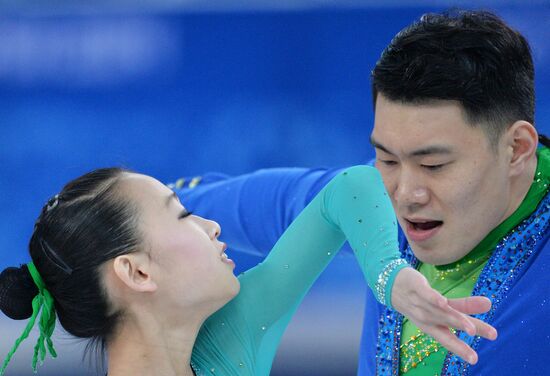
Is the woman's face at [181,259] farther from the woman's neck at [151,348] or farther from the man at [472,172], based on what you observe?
the man at [472,172]

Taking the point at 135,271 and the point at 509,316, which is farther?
the point at 509,316

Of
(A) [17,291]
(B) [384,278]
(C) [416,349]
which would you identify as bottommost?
(C) [416,349]

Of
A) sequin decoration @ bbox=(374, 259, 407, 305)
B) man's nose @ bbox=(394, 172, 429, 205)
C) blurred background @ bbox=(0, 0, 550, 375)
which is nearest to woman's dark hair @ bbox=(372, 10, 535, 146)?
man's nose @ bbox=(394, 172, 429, 205)

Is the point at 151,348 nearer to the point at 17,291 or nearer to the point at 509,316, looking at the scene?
the point at 17,291

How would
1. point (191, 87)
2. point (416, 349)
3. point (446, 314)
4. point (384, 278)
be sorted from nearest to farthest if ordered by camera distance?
1. point (446, 314)
2. point (384, 278)
3. point (416, 349)
4. point (191, 87)

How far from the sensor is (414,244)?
1728 mm

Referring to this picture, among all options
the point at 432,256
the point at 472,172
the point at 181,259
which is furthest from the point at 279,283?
the point at 472,172

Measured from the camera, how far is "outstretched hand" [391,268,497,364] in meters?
1.26

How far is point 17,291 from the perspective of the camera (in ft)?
5.11

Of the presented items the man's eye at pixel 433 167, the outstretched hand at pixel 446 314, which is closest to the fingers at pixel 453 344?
the outstretched hand at pixel 446 314

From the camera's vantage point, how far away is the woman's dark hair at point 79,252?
5.08 ft

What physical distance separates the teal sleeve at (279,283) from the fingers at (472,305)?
32cm

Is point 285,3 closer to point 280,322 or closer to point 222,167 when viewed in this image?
point 222,167

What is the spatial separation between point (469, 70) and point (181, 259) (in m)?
0.63
